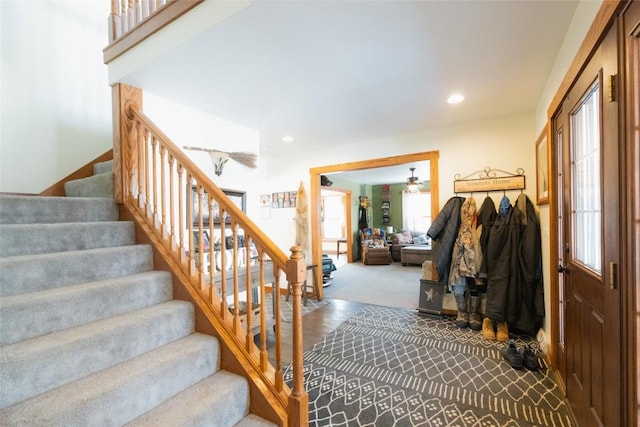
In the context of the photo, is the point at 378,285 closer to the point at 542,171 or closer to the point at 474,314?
the point at 474,314

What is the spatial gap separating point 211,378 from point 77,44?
11.6 ft

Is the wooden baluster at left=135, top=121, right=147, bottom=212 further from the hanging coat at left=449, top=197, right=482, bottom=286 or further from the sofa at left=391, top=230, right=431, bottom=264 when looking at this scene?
the sofa at left=391, top=230, right=431, bottom=264

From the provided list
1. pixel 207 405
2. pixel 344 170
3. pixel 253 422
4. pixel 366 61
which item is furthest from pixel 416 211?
pixel 207 405

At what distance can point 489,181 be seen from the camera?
122 inches

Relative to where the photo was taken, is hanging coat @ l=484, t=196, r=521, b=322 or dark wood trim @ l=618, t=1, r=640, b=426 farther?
hanging coat @ l=484, t=196, r=521, b=322

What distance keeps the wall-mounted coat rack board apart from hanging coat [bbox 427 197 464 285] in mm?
184

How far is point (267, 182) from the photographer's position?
486 centimetres

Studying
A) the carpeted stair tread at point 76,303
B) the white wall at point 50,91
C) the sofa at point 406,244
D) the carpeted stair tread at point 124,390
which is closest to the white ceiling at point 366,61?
the white wall at point 50,91

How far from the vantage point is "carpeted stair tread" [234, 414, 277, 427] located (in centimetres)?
135

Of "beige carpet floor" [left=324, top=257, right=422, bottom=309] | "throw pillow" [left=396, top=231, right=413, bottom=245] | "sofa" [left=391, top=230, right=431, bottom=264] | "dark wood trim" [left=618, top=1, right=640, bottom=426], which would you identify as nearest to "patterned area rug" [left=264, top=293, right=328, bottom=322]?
"beige carpet floor" [left=324, top=257, right=422, bottom=309]

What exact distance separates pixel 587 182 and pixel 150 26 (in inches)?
114

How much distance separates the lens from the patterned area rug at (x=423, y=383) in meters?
1.66

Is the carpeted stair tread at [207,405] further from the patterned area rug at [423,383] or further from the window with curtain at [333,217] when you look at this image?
the window with curtain at [333,217]

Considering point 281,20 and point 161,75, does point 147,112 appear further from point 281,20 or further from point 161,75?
point 281,20
